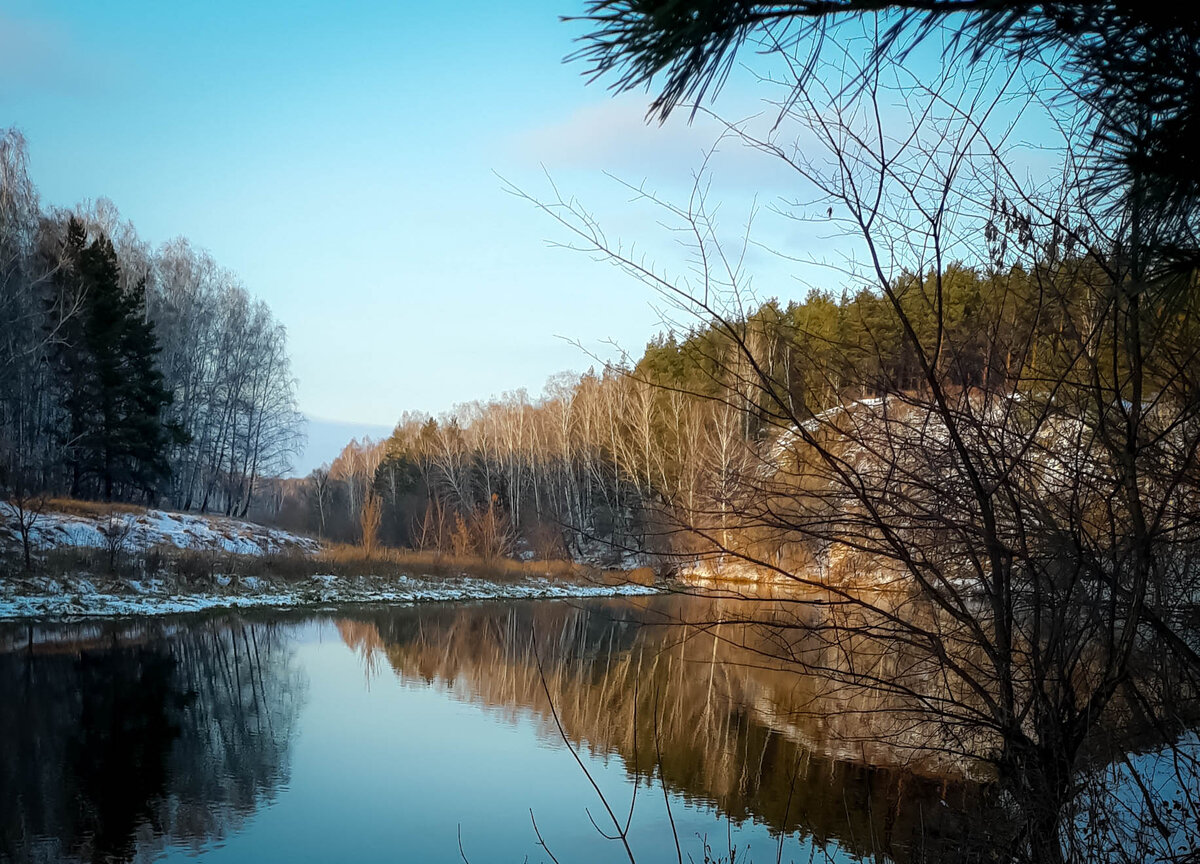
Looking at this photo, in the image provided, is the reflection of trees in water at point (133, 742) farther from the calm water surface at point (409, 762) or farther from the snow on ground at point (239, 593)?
the snow on ground at point (239, 593)

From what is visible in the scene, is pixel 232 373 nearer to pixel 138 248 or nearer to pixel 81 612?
pixel 138 248

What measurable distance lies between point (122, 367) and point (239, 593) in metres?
9.82

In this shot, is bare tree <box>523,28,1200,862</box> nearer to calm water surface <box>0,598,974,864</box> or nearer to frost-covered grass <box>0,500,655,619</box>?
calm water surface <box>0,598,974,864</box>

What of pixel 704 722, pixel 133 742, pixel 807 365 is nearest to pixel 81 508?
pixel 133 742

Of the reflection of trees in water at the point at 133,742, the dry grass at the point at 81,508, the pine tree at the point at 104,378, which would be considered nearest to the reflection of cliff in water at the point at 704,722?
the reflection of trees in water at the point at 133,742

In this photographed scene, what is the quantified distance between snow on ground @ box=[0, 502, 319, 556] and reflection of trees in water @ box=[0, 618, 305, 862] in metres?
6.98

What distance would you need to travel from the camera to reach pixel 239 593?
21203 millimetres

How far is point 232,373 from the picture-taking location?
106 feet

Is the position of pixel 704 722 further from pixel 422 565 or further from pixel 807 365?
pixel 422 565

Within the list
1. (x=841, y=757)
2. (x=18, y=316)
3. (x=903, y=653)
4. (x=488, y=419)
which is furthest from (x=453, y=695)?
(x=488, y=419)

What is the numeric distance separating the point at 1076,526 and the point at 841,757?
715cm

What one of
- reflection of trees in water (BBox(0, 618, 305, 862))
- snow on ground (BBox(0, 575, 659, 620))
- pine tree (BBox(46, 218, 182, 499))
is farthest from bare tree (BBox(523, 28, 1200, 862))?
pine tree (BBox(46, 218, 182, 499))

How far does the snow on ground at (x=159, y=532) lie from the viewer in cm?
2006

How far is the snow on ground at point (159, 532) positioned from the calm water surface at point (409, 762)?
20.7 ft
